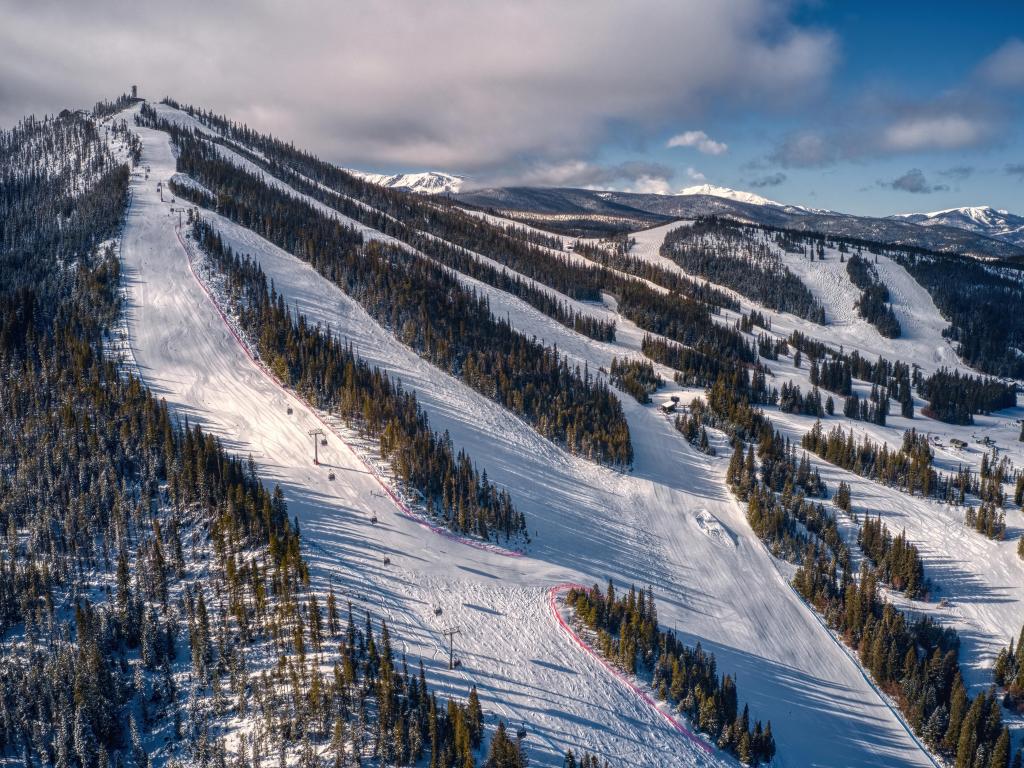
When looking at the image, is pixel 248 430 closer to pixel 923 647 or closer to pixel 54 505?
pixel 54 505

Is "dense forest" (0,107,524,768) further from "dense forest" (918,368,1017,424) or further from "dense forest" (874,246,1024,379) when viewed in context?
"dense forest" (874,246,1024,379)

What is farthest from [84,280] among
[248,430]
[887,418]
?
[887,418]

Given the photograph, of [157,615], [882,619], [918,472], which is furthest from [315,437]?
[918,472]

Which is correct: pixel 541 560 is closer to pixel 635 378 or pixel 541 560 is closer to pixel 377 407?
pixel 377 407

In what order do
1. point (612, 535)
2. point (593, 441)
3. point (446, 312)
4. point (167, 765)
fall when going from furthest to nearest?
1. point (446, 312)
2. point (593, 441)
3. point (612, 535)
4. point (167, 765)

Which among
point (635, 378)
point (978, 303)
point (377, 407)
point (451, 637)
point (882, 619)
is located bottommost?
point (882, 619)

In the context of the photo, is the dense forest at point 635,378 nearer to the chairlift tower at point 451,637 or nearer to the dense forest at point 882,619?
the dense forest at point 882,619
